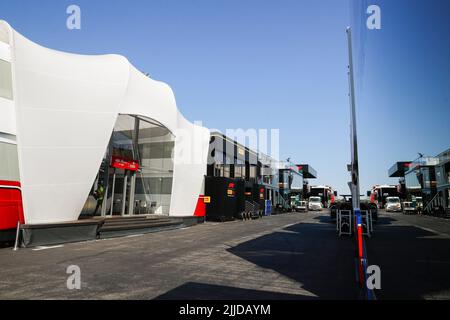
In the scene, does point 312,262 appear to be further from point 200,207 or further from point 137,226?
point 200,207

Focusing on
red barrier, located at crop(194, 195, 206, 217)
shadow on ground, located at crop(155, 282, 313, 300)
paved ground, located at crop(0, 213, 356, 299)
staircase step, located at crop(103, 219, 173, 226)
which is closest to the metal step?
staircase step, located at crop(103, 219, 173, 226)

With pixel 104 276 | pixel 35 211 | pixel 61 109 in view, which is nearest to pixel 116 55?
pixel 61 109

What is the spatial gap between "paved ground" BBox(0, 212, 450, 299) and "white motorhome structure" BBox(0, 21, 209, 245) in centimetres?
242

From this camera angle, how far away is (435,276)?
6.20 metres

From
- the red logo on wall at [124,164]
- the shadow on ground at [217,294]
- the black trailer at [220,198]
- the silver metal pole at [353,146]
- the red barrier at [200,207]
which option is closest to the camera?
the shadow on ground at [217,294]

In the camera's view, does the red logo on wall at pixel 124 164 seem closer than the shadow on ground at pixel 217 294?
No

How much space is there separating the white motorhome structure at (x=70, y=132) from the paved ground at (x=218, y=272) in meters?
2.42

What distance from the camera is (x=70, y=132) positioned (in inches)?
470

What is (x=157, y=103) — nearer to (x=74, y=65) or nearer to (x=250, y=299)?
(x=74, y=65)

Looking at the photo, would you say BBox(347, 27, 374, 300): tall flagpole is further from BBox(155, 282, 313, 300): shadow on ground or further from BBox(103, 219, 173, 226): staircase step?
BBox(103, 219, 173, 226): staircase step

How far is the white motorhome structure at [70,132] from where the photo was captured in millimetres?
10398
